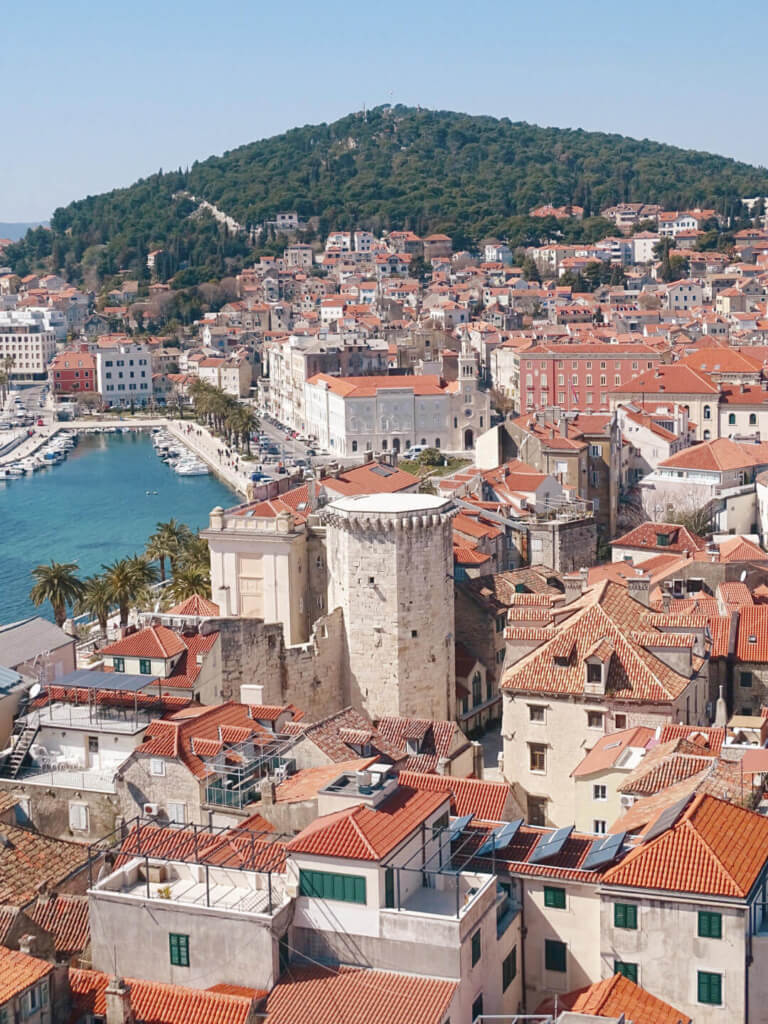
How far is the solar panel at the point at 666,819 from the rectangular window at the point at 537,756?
567 cm

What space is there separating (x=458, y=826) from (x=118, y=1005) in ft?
11.6

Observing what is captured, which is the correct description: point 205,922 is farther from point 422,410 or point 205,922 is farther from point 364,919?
point 422,410

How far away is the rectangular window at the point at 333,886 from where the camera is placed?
12.5 metres

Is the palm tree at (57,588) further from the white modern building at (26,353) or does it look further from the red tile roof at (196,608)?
the white modern building at (26,353)

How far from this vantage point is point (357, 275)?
134 meters

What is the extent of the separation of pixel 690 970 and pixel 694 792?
88.0 inches

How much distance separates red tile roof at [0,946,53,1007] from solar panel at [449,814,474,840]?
12.4 feet

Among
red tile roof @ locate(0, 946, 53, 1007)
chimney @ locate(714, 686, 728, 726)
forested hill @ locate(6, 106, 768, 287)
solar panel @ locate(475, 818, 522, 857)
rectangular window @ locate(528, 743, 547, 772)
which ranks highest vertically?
forested hill @ locate(6, 106, 768, 287)

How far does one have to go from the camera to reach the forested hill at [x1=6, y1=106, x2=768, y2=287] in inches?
6029

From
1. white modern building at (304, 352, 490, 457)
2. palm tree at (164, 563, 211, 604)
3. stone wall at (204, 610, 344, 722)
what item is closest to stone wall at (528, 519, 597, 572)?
palm tree at (164, 563, 211, 604)

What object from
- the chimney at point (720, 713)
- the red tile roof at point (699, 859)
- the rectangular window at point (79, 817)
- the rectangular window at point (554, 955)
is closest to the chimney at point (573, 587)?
the chimney at point (720, 713)

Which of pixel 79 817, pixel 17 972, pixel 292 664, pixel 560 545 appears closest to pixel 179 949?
pixel 17 972

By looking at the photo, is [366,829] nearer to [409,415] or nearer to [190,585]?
[190,585]

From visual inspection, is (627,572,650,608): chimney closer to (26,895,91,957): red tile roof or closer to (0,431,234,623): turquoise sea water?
(26,895,91,957): red tile roof
